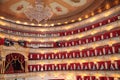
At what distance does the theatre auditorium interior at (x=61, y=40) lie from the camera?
76.5 ft

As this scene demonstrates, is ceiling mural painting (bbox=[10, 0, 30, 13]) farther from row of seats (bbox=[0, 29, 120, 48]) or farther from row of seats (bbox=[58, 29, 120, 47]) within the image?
row of seats (bbox=[58, 29, 120, 47])

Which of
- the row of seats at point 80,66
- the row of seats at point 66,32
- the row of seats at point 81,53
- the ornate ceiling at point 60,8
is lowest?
the row of seats at point 80,66

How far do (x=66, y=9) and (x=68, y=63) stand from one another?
1118 cm

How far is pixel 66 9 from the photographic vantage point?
1123 inches

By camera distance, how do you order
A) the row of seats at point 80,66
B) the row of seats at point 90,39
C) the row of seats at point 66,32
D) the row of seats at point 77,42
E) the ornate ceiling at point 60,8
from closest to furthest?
the row of seats at point 80,66
the row of seats at point 90,39
the row of seats at point 77,42
the row of seats at point 66,32
the ornate ceiling at point 60,8

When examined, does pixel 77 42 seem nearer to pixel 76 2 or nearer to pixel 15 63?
pixel 76 2

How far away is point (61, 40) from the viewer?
1296 inches

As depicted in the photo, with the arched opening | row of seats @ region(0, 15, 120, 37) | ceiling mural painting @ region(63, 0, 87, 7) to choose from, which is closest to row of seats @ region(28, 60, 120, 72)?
the arched opening

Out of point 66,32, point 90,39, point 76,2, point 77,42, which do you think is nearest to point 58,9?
point 76,2

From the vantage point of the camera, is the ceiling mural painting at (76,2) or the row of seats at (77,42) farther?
the ceiling mural painting at (76,2)

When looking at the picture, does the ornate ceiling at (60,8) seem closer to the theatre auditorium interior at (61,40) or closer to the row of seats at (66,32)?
the theatre auditorium interior at (61,40)

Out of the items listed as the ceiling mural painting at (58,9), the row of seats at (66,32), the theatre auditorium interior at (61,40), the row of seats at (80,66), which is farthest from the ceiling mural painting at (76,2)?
the row of seats at (80,66)

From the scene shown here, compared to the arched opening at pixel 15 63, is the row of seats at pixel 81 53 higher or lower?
higher

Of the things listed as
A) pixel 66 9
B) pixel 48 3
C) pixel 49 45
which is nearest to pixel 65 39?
pixel 49 45
